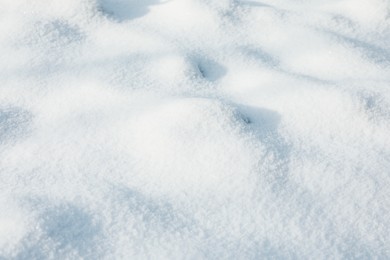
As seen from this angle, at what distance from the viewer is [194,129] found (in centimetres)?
128

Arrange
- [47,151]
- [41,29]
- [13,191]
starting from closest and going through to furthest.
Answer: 1. [13,191]
2. [47,151]
3. [41,29]

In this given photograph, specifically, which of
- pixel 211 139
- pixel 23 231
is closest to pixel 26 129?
pixel 23 231

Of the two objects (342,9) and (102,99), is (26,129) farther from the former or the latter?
(342,9)

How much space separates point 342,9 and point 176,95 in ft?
3.09

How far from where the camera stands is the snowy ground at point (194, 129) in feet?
3.37

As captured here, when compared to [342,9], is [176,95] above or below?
below

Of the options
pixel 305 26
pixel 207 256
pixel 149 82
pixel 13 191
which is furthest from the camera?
pixel 305 26

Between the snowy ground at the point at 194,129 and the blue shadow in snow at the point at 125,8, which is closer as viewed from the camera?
the snowy ground at the point at 194,129

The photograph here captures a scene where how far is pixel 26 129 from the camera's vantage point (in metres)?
1.31

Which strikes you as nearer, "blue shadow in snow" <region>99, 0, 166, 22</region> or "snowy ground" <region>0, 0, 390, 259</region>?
"snowy ground" <region>0, 0, 390, 259</region>

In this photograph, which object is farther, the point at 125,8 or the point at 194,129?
the point at 125,8

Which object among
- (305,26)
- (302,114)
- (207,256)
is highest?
(305,26)

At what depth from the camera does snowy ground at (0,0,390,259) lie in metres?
1.03

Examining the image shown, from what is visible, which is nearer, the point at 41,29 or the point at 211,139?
the point at 211,139
